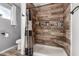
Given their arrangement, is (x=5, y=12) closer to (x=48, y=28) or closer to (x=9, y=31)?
(x=9, y=31)

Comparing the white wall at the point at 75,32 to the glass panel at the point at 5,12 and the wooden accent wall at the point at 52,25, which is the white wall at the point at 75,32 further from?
the glass panel at the point at 5,12

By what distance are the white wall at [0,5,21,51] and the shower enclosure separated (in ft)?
0.37

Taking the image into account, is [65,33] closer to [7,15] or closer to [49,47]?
[49,47]

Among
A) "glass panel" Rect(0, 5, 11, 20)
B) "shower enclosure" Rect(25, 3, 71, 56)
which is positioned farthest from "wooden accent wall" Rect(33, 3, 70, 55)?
"glass panel" Rect(0, 5, 11, 20)

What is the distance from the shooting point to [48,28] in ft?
4.05

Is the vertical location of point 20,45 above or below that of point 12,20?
below

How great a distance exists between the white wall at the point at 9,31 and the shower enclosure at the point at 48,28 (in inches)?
4.4

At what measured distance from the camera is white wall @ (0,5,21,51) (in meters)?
1.20

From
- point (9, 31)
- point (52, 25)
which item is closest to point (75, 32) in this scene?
point (52, 25)

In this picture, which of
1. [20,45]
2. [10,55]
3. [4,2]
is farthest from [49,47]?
[4,2]

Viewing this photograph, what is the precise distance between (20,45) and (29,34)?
0.18 metres

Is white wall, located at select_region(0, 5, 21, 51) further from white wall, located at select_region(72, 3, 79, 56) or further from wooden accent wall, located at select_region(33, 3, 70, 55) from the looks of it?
white wall, located at select_region(72, 3, 79, 56)

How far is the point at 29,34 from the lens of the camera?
125cm

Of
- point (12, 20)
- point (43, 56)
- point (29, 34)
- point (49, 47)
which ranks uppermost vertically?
point (12, 20)
